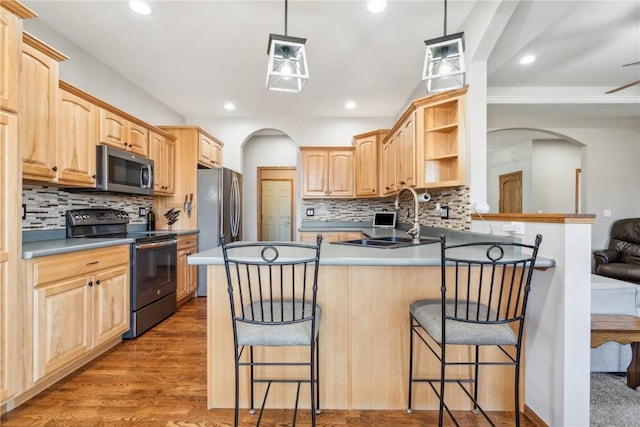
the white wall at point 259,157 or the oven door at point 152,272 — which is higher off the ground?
the white wall at point 259,157

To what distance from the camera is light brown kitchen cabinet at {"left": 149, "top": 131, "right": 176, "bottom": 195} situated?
11.4 ft

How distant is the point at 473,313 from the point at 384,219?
121 inches

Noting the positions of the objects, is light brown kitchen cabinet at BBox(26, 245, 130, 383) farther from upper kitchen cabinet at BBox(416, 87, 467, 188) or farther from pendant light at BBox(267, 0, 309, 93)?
upper kitchen cabinet at BBox(416, 87, 467, 188)

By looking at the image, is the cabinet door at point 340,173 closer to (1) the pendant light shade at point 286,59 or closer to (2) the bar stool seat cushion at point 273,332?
(1) the pendant light shade at point 286,59

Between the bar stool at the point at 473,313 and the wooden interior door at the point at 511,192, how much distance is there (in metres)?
5.65

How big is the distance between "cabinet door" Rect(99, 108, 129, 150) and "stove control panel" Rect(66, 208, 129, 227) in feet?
2.19

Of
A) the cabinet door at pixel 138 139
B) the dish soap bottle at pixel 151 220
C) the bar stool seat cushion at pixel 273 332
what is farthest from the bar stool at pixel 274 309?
the dish soap bottle at pixel 151 220

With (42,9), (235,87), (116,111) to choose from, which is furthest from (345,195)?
(42,9)

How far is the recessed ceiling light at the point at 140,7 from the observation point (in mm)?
2197

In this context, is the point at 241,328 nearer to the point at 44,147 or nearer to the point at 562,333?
the point at 562,333

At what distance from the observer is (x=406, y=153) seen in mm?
3037

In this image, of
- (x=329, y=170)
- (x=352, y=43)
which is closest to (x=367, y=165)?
(x=329, y=170)

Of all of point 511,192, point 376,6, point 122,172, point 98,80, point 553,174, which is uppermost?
point 376,6

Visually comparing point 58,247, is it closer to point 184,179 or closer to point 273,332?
point 273,332
